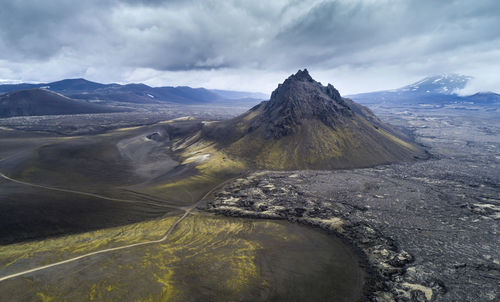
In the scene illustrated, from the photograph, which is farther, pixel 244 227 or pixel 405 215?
pixel 405 215

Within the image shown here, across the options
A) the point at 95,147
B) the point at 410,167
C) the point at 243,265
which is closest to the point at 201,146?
the point at 95,147

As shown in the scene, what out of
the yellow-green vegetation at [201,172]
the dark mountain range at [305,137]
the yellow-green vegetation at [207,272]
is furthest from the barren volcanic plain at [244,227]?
the dark mountain range at [305,137]

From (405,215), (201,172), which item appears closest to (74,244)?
(201,172)

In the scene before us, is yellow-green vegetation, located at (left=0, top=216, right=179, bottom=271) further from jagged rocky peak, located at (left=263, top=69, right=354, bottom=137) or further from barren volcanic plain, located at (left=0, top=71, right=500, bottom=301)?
jagged rocky peak, located at (left=263, top=69, right=354, bottom=137)

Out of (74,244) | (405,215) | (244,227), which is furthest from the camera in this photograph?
(405,215)

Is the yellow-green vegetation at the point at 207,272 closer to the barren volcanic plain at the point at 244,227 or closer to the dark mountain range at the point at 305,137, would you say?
the barren volcanic plain at the point at 244,227

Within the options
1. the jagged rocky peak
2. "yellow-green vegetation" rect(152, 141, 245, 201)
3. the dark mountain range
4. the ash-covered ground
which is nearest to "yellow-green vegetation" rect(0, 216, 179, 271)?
"yellow-green vegetation" rect(152, 141, 245, 201)

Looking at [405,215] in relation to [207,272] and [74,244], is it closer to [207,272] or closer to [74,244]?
[207,272]
